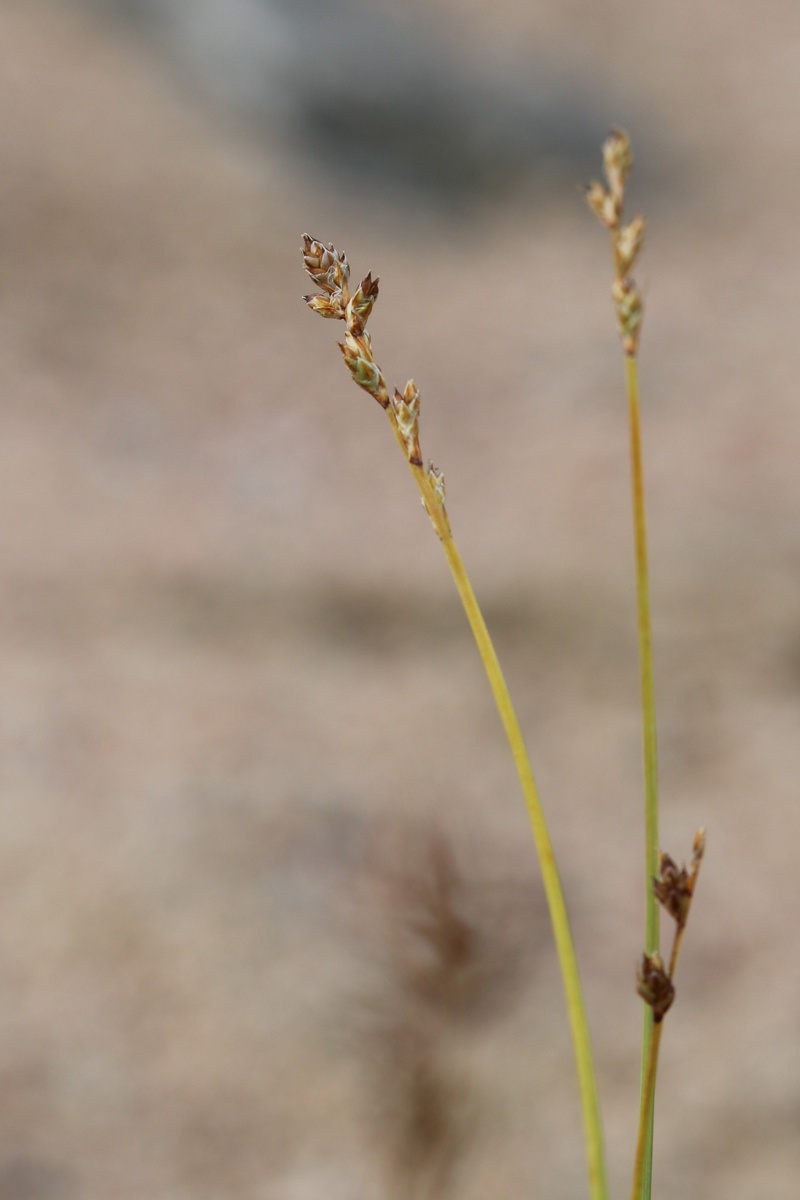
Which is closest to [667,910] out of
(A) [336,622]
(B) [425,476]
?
(B) [425,476]

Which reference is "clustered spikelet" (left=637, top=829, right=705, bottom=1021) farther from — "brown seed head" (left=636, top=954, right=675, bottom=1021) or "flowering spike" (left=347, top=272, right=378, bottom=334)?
"flowering spike" (left=347, top=272, right=378, bottom=334)

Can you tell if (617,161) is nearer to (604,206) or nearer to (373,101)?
(604,206)

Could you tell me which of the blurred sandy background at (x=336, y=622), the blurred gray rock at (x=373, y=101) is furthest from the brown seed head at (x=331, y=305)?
the blurred gray rock at (x=373, y=101)

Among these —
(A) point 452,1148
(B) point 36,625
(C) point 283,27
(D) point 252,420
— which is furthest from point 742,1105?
(C) point 283,27

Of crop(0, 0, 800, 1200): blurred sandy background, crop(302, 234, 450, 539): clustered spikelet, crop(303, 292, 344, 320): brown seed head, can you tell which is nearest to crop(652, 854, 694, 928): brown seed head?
crop(302, 234, 450, 539): clustered spikelet

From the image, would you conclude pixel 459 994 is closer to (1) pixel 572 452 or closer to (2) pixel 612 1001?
(2) pixel 612 1001

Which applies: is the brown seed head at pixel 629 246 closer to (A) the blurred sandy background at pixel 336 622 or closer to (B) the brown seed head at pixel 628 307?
(B) the brown seed head at pixel 628 307
